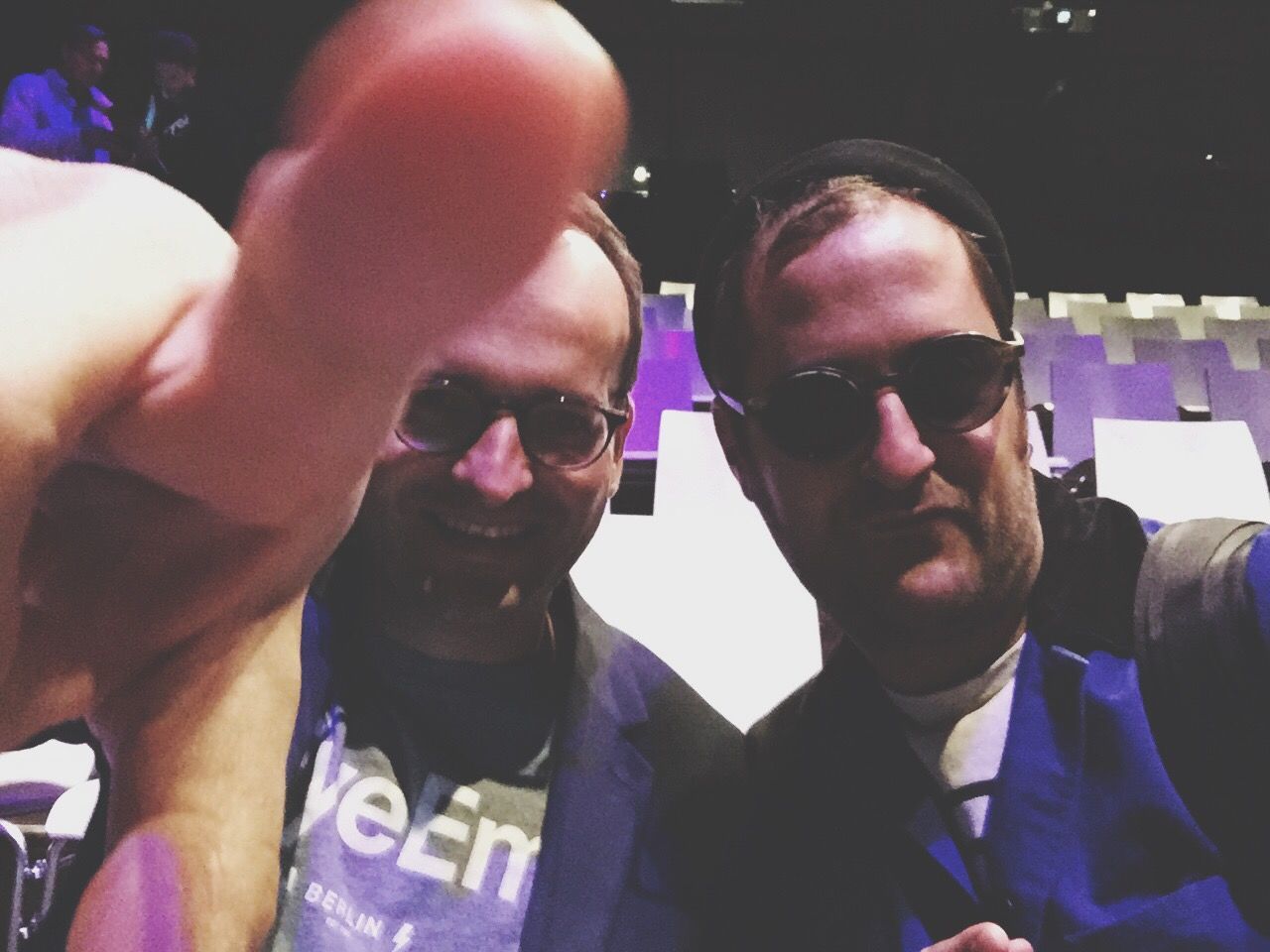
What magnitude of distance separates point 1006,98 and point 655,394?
3994 mm

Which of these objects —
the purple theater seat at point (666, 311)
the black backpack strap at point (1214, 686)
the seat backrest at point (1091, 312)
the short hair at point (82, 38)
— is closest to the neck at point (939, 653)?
the black backpack strap at point (1214, 686)

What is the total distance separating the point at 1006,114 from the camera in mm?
5066

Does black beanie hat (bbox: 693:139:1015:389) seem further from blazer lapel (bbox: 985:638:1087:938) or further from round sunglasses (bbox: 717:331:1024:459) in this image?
blazer lapel (bbox: 985:638:1087:938)

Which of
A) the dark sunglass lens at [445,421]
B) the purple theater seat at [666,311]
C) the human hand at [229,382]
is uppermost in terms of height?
the human hand at [229,382]

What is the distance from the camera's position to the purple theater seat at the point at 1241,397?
7.40 ft

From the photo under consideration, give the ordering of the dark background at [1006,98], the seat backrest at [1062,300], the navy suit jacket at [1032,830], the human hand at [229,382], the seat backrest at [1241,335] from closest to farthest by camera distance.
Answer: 1. the human hand at [229,382]
2. the navy suit jacket at [1032,830]
3. the seat backrest at [1241,335]
4. the seat backrest at [1062,300]
5. the dark background at [1006,98]

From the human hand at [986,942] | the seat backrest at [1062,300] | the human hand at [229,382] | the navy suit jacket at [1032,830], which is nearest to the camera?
the human hand at [229,382]

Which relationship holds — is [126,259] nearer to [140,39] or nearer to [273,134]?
[273,134]

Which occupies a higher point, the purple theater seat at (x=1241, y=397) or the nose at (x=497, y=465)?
the nose at (x=497, y=465)

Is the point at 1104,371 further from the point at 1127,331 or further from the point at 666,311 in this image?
the point at 666,311

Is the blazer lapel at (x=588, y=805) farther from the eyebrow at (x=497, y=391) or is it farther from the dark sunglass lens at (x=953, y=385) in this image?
the dark sunglass lens at (x=953, y=385)

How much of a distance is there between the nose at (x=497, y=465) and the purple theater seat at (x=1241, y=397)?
2.16 metres

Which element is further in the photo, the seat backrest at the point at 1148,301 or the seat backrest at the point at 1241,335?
the seat backrest at the point at 1148,301

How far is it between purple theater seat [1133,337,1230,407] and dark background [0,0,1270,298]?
1827mm
